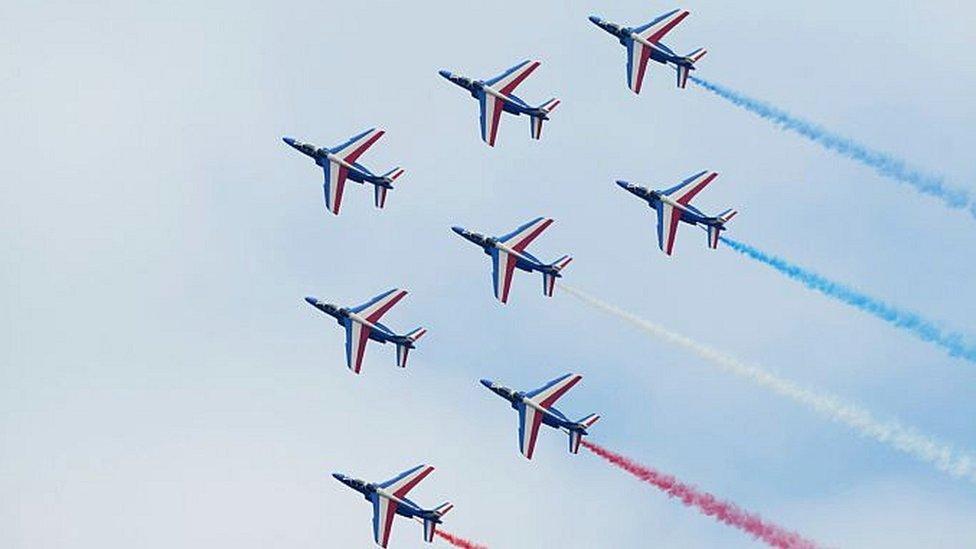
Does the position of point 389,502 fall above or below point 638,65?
below

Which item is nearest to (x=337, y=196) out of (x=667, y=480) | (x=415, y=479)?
(x=415, y=479)

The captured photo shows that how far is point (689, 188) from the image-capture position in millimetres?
134250

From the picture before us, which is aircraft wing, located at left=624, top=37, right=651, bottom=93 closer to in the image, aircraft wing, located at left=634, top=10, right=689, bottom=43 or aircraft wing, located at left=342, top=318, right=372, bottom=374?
aircraft wing, located at left=634, top=10, right=689, bottom=43

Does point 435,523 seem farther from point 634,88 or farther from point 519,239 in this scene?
point 634,88

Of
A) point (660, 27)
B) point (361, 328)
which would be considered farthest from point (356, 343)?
point (660, 27)

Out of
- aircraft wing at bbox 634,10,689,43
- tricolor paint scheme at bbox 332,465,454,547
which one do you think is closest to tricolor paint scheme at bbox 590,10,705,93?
aircraft wing at bbox 634,10,689,43

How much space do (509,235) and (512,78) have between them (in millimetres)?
9458

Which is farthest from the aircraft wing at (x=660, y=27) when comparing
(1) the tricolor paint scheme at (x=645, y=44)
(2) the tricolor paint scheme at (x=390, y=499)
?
(2) the tricolor paint scheme at (x=390, y=499)

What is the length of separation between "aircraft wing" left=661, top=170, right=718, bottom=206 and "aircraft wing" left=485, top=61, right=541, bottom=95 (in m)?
10.9

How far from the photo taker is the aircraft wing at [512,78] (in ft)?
442

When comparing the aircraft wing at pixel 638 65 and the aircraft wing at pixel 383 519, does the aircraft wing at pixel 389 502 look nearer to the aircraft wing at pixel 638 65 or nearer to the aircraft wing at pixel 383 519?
the aircraft wing at pixel 383 519

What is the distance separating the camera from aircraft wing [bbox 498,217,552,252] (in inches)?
5261

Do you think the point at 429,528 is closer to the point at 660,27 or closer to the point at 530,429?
the point at 530,429

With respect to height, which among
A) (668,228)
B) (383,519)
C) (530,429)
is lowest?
(383,519)
